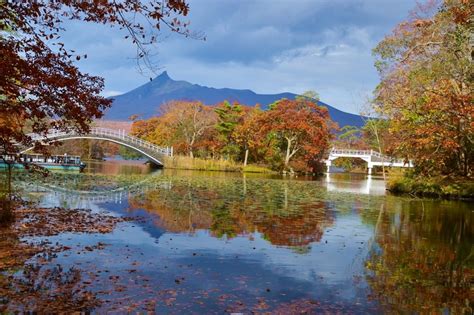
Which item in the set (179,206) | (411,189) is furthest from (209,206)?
(411,189)

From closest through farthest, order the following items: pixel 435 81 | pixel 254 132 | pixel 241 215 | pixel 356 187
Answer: pixel 241 215 < pixel 435 81 < pixel 356 187 < pixel 254 132

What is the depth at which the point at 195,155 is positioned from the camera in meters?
43.9

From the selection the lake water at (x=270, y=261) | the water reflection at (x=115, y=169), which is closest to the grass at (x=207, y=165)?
the water reflection at (x=115, y=169)

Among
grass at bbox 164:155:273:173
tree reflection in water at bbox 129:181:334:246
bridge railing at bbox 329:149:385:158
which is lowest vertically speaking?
tree reflection in water at bbox 129:181:334:246

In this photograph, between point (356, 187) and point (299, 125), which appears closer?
point (356, 187)

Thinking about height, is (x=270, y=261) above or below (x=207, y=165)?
below

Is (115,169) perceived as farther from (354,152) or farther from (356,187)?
(354,152)

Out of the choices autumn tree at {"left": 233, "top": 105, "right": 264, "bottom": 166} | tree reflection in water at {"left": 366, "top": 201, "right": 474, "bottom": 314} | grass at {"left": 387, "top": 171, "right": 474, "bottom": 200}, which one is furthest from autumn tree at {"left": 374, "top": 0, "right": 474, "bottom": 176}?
autumn tree at {"left": 233, "top": 105, "right": 264, "bottom": 166}

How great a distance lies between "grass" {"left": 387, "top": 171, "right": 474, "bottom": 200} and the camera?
18906mm

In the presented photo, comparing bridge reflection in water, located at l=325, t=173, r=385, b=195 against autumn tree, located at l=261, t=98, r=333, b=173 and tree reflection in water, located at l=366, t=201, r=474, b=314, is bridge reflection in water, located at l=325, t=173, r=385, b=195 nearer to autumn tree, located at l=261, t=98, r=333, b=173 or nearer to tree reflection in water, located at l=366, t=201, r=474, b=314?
autumn tree, located at l=261, t=98, r=333, b=173

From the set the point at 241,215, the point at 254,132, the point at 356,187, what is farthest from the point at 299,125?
the point at 241,215

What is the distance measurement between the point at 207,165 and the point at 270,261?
3231 cm

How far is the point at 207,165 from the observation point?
38.8 meters

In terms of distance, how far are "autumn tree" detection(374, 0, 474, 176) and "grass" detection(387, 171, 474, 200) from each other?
0.97m
